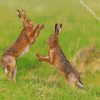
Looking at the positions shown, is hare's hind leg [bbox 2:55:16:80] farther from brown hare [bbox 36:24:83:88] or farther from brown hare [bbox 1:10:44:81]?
brown hare [bbox 36:24:83:88]

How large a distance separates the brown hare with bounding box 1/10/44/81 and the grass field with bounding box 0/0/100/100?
1.54 ft

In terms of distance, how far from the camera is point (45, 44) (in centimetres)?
1867

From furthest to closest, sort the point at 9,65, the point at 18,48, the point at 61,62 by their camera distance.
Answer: the point at 61,62, the point at 18,48, the point at 9,65

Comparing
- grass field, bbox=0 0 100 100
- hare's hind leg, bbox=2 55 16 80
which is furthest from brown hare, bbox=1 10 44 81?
grass field, bbox=0 0 100 100

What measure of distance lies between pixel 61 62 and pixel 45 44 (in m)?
5.70

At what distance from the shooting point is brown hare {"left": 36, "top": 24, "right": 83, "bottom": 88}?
12.5 metres

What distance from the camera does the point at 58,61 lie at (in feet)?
→ 42.9

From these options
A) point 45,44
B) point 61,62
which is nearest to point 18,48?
point 61,62

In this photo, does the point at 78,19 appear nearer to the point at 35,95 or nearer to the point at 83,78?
the point at 83,78

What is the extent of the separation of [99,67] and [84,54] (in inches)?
42.8

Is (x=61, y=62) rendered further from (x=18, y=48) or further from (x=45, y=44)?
(x=45, y=44)

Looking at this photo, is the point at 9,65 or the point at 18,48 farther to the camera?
the point at 18,48

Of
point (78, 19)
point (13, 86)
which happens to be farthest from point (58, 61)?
point (78, 19)

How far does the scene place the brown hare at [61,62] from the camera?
41.0 feet
